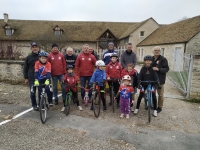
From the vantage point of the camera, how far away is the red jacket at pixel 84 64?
5.58 meters

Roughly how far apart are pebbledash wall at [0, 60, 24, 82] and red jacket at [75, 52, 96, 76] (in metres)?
4.82

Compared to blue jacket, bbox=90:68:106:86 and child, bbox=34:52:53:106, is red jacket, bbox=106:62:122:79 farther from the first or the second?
child, bbox=34:52:53:106

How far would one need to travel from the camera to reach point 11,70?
912cm

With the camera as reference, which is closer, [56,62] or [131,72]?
[131,72]

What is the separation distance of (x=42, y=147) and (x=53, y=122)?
1.16 metres

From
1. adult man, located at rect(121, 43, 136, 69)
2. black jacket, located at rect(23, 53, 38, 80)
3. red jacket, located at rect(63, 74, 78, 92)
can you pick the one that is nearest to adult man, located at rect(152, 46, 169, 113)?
adult man, located at rect(121, 43, 136, 69)

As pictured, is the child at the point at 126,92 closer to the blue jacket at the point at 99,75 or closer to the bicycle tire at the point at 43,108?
the blue jacket at the point at 99,75

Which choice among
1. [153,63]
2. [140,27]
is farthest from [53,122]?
[140,27]

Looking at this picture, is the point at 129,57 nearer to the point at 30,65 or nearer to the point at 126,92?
the point at 126,92

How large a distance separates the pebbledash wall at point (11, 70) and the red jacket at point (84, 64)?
482 cm

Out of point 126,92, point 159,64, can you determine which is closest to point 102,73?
point 126,92

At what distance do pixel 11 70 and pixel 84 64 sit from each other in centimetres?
568

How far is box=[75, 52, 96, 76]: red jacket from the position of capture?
18.3ft

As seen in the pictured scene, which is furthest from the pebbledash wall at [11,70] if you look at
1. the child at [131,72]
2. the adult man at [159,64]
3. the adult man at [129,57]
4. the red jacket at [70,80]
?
the adult man at [159,64]
